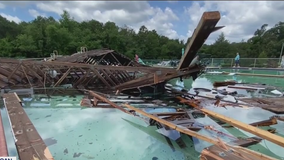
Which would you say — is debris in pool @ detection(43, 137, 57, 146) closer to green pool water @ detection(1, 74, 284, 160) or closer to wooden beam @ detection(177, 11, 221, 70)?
green pool water @ detection(1, 74, 284, 160)

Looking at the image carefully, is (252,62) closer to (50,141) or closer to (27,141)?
(50,141)

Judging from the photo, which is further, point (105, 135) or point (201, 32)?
point (201, 32)

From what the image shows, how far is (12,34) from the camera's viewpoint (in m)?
40.1

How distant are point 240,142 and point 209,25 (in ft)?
8.79

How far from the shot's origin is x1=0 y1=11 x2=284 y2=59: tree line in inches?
Result: 1232

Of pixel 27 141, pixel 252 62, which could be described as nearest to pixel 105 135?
pixel 27 141

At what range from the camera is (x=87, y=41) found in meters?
36.8

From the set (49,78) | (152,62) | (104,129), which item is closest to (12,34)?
(152,62)

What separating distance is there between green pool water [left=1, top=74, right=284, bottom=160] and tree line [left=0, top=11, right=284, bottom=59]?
3076cm

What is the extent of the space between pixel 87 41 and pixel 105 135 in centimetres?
3605

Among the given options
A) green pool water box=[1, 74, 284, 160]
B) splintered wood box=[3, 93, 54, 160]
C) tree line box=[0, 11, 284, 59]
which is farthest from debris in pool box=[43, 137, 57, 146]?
tree line box=[0, 11, 284, 59]

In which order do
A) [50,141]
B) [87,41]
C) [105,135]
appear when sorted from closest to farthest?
[50,141] → [105,135] → [87,41]

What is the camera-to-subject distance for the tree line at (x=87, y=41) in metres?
31.3

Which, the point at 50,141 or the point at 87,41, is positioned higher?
the point at 87,41
